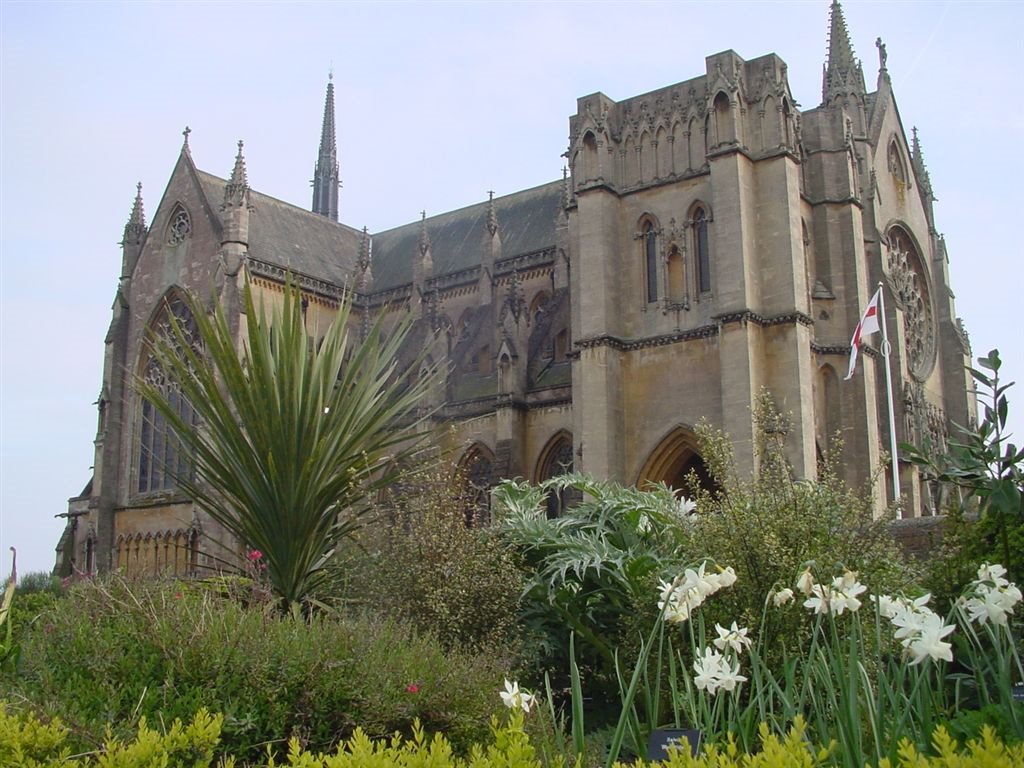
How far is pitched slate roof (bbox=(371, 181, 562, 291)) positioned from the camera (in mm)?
38750

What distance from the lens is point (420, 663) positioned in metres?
8.05

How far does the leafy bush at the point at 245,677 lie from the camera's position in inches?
278

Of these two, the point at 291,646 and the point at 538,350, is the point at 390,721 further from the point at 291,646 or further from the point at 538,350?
the point at 538,350

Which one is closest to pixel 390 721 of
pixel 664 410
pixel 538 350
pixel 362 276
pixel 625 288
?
pixel 664 410

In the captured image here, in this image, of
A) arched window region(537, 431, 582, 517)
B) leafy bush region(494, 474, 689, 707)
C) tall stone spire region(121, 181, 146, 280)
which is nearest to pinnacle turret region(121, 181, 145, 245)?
tall stone spire region(121, 181, 146, 280)

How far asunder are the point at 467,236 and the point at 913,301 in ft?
54.9

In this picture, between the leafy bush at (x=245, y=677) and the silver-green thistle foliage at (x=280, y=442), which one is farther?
the silver-green thistle foliage at (x=280, y=442)

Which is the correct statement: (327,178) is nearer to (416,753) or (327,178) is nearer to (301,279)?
(301,279)

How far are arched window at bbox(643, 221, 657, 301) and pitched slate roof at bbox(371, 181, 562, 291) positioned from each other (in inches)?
334

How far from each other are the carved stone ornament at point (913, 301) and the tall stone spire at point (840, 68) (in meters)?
4.43

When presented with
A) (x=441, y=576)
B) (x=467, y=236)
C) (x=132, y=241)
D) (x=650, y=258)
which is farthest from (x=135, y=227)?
(x=441, y=576)

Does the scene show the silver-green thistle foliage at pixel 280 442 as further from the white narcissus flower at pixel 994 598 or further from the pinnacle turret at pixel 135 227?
the pinnacle turret at pixel 135 227

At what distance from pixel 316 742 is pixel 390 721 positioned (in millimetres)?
514

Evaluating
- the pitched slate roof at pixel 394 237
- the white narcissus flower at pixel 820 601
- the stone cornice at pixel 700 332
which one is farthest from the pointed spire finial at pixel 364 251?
the white narcissus flower at pixel 820 601
